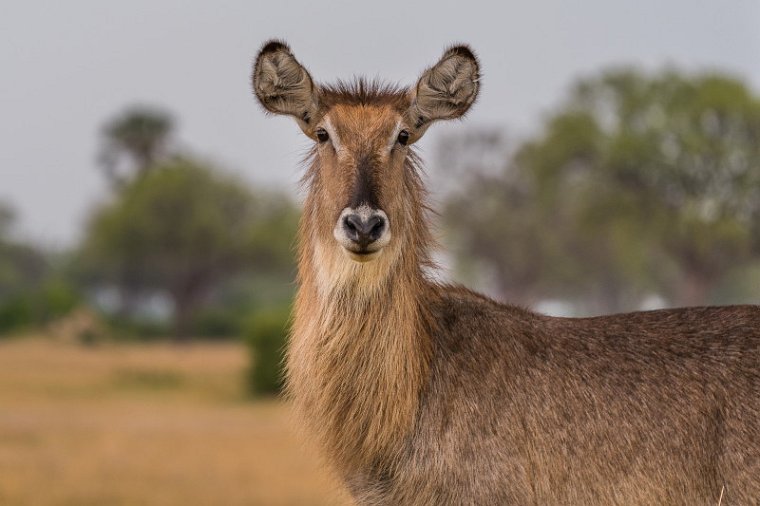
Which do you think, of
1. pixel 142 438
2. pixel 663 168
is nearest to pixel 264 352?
pixel 142 438

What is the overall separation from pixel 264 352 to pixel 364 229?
37001 millimetres

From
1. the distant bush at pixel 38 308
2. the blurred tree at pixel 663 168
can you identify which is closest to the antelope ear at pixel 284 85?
the blurred tree at pixel 663 168

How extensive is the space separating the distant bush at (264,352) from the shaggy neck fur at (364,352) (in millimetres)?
34819

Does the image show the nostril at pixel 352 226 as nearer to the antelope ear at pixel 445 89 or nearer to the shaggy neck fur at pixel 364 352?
→ the shaggy neck fur at pixel 364 352

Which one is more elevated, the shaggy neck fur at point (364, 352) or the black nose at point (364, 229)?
the black nose at point (364, 229)

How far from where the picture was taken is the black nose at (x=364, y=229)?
21.7ft

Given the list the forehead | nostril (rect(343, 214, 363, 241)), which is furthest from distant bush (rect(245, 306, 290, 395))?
nostril (rect(343, 214, 363, 241))

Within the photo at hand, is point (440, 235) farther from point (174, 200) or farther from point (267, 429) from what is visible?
point (174, 200)

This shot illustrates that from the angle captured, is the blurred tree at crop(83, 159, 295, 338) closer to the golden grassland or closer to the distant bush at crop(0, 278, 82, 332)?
the distant bush at crop(0, 278, 82, 332)

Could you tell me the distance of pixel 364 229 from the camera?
6.62m

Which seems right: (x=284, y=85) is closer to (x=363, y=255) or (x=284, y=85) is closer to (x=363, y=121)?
(x=363, y=121)

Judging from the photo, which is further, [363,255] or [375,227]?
[363,255]

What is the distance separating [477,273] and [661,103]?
28.9m

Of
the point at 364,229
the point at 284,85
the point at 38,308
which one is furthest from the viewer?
the point at 38,308
